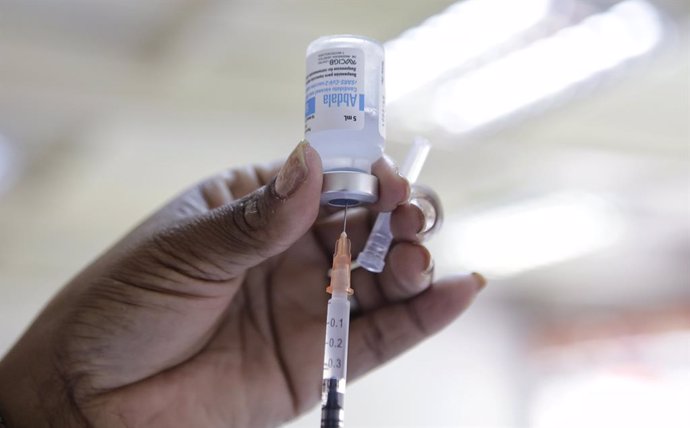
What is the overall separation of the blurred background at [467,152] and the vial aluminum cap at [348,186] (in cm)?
89

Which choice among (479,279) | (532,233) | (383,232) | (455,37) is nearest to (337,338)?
(383,232)

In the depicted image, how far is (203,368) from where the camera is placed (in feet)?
3.81

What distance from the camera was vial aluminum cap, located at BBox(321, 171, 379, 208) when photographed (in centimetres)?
89

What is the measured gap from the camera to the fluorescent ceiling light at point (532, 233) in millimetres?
3518

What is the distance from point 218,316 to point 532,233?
2994mm

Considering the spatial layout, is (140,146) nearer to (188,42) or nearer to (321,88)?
(188,42)

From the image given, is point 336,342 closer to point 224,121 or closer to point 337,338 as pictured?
point 337,338

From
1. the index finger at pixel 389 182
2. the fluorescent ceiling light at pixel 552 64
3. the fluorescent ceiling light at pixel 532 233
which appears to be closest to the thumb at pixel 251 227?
the index finger at pixel 389 182

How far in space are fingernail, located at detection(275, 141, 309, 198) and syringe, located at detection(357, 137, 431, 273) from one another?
255 mm

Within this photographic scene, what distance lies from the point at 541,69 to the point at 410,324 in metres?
1.06

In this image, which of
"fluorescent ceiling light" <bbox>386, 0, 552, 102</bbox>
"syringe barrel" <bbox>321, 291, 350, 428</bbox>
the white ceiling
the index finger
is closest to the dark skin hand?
the index finger

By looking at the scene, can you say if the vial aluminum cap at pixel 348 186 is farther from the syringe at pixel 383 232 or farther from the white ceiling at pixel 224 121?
the white ceiling at pixel 224 121

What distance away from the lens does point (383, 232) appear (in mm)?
1076

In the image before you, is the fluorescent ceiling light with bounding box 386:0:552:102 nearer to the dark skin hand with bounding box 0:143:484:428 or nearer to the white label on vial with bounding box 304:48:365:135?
the dark skin hand with bounding box 0:143:484:428
